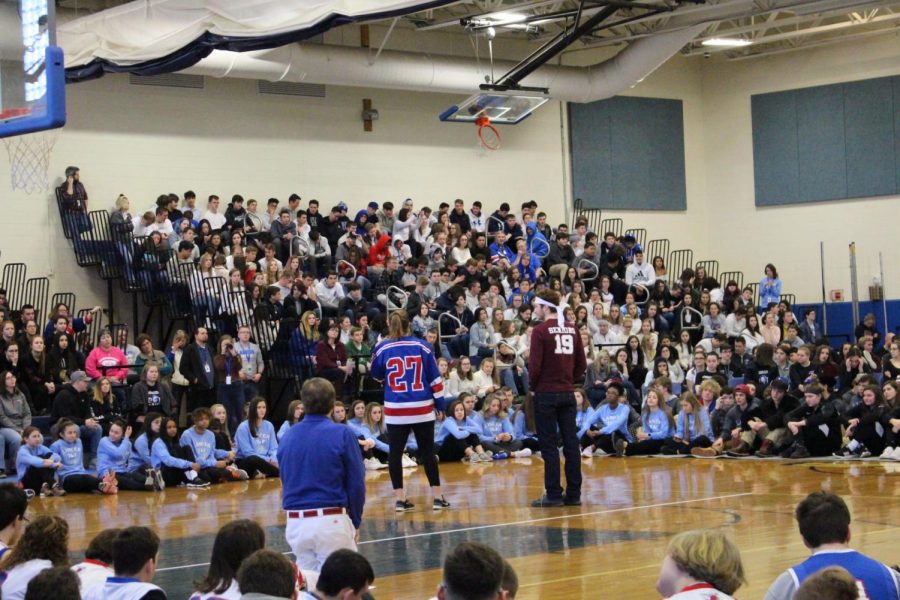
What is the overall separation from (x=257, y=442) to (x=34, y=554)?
35.6 feet

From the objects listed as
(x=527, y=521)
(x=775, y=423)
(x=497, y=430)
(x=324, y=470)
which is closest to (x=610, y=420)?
(x=497, y=430)

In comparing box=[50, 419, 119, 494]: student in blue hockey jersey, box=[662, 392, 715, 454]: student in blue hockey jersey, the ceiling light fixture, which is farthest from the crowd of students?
the ceiling light fixture

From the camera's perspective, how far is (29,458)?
1396 cm

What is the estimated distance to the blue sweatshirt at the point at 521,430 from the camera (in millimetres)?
17641

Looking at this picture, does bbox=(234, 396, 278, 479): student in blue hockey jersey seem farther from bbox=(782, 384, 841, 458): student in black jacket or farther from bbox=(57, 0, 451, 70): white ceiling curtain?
bbox=(782, 384, 841, 458): student in black jacket

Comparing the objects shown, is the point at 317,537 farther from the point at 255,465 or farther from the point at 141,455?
the point at 255,465

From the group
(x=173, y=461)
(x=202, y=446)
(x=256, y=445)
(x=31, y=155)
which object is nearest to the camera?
(x=173, y=461)

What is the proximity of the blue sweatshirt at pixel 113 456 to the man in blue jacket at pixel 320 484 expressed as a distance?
8.66m

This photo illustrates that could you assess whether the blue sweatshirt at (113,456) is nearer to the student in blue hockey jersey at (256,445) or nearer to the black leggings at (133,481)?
the black leggings at (133,481)

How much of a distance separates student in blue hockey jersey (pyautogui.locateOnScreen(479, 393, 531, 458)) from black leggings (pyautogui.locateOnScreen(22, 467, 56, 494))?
18.8ft

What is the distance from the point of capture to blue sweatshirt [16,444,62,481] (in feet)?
45.8

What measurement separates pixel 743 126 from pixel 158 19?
16.8 meters

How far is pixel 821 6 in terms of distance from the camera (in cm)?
2255

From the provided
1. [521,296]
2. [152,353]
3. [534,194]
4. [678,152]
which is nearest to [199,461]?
[152,353]
